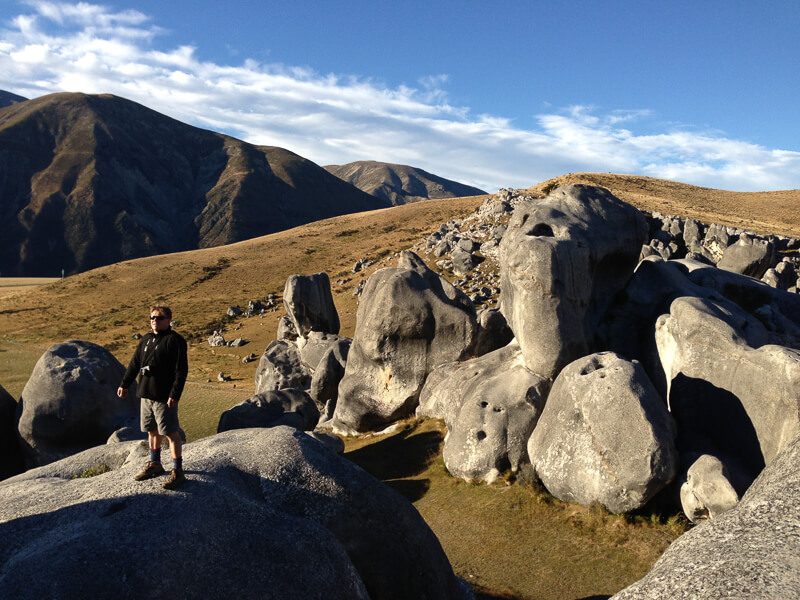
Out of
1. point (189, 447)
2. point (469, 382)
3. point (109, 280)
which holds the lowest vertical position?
point (109, 280)

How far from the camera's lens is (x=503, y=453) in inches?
662

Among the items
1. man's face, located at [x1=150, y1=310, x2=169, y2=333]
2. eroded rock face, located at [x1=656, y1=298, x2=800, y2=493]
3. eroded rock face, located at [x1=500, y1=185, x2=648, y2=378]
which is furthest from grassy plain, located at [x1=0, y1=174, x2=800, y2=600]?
man's face, located at [x1=150, y1=310, x2=169, y2=333]

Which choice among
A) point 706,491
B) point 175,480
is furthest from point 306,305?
point 175,480

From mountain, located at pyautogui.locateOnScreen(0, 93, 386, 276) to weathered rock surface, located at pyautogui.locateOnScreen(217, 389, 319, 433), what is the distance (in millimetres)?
148804

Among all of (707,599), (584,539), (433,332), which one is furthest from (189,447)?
(433,332)

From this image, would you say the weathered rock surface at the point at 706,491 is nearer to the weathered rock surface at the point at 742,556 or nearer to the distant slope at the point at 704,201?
the weathered rock surface at the point at 742,556

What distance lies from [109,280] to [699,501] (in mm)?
82749

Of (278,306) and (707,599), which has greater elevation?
(707,599)

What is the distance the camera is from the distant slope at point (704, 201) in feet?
223

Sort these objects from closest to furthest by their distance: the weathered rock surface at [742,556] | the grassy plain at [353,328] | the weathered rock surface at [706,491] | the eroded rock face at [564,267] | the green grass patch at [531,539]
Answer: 1. the weathered rock surface at [742,556]
2. the green grass patch at [531,539]
3. the weathered rock surface at [706,491]
4. the grassy plain at [353,328]
5. the eroded rock face at [564,267]

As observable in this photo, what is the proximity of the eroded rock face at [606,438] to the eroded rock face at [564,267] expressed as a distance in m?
1.90

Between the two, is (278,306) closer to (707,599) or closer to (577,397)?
(577,397)

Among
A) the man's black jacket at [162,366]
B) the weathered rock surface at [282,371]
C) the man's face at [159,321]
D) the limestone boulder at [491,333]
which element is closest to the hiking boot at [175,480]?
the man's black jacket at [162,366]

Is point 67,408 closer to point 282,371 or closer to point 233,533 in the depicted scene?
point 282,371
